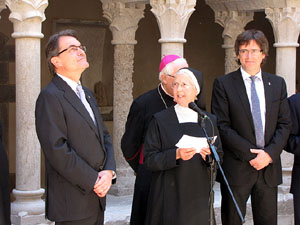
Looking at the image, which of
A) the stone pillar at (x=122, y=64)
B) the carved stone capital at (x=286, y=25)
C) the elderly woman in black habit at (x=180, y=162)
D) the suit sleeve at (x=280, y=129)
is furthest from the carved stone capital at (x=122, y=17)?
the elderly woman in black habit at (x=180, y=162)

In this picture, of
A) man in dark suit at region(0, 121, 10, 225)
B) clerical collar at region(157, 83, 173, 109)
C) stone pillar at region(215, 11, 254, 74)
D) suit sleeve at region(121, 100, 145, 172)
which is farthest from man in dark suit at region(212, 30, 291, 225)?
stone pillar at region(215, 11, 254, 74)

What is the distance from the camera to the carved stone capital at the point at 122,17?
8.14 m


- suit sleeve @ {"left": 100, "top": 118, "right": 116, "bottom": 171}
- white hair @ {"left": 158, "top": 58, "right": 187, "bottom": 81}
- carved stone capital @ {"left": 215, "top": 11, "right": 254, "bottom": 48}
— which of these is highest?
carved stone capital @ {"left": 215, "top": 11, "right": 254, "bottom": 48}

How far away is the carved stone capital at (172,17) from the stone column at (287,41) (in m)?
1.50

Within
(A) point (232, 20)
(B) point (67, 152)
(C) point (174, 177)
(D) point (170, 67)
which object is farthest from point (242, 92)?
(A) point (232, 20)

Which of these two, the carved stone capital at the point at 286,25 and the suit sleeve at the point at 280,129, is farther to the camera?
the carved stone capital at the point at 286,25

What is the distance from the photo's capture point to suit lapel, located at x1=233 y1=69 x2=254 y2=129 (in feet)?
15.8

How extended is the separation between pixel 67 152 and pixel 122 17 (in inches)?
189

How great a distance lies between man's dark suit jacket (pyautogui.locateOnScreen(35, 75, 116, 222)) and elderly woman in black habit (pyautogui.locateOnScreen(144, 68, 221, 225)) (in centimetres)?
48

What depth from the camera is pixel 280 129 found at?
4.88 meters

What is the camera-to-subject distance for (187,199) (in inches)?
161

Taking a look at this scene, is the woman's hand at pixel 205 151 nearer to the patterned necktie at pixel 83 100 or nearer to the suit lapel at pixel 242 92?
the patterned necktie at pixel 83 100

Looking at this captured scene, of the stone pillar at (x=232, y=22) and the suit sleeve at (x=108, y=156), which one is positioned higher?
the stone pillar at (x=232, y=22)

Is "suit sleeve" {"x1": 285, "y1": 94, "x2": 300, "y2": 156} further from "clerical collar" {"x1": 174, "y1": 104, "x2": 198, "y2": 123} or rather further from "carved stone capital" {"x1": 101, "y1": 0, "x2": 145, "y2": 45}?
"carved stone capital" {"x1": 101, "y1": 0, "x2": 145, "y2": 45}
